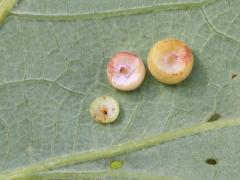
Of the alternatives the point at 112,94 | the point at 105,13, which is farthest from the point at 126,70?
the point at 105,13

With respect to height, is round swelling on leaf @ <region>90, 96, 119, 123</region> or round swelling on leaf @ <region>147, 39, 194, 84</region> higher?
round swelling on leaf @ <region>147, 39, 194, 84</region>

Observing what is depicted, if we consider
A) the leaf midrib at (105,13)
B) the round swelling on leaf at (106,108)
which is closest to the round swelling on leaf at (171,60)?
the leaf midrib at (105,13)

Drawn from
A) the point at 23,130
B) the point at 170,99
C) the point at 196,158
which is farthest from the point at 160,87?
the point at 23,130

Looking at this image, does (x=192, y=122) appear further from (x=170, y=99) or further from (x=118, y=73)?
(x=118, y=73)

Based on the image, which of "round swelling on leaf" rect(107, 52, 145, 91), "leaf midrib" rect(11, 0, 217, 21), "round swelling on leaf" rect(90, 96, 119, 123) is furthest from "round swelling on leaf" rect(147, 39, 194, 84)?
"round swelling on leaf" rect(90, 96, 119, 123)

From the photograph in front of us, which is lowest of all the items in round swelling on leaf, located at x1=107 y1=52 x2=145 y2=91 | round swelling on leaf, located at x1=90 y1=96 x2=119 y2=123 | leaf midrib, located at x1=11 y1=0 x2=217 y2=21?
round swelling on leaf, located at x1=90 y1=96 x2=119 y2=123

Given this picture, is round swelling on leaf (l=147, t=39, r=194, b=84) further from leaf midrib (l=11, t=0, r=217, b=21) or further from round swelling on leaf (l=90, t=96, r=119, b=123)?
round swelling on leaf (l=90, t=96, r=119, b=123)

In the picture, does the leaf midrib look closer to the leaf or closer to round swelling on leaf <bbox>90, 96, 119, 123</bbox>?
the leaf
